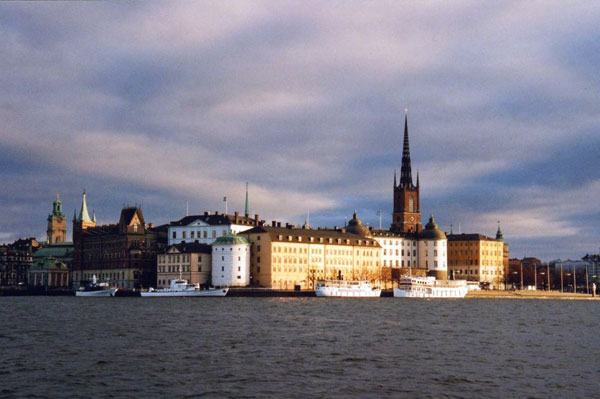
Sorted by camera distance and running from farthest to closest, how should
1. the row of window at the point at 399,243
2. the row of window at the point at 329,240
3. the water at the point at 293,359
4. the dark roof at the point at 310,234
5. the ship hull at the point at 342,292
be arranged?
the row of window at the point at 399,243 < the row of window at the point at 329,240 < the dark roof at the point at 310,234 < the ship hull at the point at 342,292 < the water at the point at 293,359

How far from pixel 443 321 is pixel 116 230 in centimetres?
10184

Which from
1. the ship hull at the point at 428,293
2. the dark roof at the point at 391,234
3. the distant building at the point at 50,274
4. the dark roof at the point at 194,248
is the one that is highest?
the dark roof at the point at 391,234

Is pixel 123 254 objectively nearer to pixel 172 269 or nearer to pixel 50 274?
pixel 172 269

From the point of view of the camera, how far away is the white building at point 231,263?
131625mm

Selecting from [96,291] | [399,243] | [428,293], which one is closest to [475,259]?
[399,243]

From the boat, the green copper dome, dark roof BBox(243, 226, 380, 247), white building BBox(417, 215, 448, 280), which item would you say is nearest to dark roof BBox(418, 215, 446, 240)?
white building BBox(417, 215, 448, 280)

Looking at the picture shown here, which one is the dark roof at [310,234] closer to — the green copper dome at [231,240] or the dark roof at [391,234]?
the green copper dome at [231,240]

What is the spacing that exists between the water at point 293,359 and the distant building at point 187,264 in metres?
74.1

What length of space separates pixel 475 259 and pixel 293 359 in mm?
147034

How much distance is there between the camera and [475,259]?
179m

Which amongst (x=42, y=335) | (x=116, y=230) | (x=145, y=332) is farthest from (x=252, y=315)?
(x=116, y=230)

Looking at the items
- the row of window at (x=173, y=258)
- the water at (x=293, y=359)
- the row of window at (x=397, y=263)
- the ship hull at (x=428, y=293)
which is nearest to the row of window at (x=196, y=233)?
the row of window at (x=173, y=258)

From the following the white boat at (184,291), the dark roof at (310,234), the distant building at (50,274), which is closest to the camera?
the white boat at (184,291)

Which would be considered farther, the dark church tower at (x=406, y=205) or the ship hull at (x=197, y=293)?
the dark church tower at (x=406, y=205)
